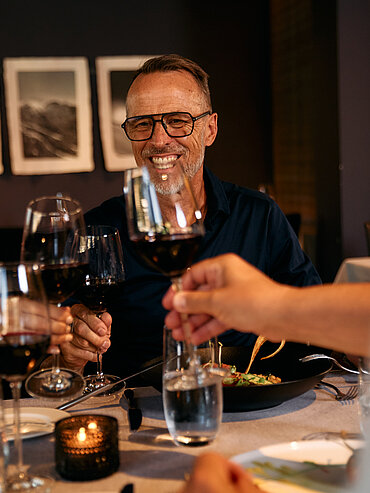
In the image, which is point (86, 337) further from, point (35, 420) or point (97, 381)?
point (35, 420)

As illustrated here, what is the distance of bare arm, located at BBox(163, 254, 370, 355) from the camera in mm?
875

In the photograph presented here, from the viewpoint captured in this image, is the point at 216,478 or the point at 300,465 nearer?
the point at 216,478

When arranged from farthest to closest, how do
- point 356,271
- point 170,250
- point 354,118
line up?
1. point 354,118
2. point 356,271
3. point 170,250

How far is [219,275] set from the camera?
0.98m

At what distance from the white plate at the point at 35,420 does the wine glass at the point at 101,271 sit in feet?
0.83

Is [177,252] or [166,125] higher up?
[166,125]

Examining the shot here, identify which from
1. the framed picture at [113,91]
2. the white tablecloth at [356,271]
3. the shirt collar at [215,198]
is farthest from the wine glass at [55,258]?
the framed picture at [113,91]

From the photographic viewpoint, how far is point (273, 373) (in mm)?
1408

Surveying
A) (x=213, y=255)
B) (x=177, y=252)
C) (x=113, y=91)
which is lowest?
(x=213, y=255)

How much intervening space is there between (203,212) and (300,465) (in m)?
1.31

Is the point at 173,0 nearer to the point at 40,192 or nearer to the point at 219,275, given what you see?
the point at 40,192

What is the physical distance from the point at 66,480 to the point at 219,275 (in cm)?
38

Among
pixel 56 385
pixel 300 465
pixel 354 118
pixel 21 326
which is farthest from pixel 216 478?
pixel 354 118

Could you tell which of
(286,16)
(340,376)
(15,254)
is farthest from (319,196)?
(340,376)
